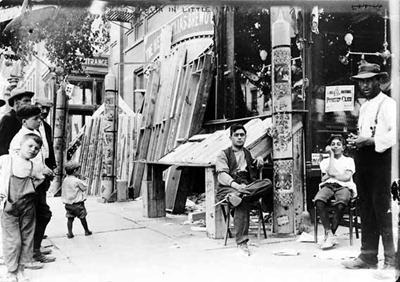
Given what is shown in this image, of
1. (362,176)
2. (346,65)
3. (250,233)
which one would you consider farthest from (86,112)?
(362,176)

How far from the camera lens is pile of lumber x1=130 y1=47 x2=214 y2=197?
8.14 m

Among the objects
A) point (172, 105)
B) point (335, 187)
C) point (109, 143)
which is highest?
point (172, 105)

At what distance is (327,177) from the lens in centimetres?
529

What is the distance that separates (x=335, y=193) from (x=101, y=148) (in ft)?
19.2

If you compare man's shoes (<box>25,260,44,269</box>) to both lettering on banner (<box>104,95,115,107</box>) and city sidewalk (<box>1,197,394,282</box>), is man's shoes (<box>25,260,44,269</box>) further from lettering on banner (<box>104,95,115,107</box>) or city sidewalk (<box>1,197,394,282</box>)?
lettering on banner (<box>104,95,115,107</box>)

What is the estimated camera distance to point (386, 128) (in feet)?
13.4

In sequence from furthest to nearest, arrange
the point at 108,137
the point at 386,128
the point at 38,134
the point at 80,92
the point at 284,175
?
the point at 108,137, the point at 80,92, the point at 284,175, the point at 38,134, the point at 386,128

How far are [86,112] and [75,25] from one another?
12.9 ft

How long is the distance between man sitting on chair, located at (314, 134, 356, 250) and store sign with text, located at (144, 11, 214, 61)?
14.6 feet

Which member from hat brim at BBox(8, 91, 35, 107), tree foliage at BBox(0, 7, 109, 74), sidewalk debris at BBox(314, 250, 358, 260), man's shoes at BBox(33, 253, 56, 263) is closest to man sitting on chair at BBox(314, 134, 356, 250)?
sidewalk debris at BBox(314, 250, 358, 260)

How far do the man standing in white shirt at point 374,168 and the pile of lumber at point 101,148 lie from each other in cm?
615

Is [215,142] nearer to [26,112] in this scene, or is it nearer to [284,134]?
[284,134]

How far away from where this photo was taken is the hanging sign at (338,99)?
619 centimetres

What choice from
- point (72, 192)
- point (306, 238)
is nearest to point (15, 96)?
point (72, 192)
